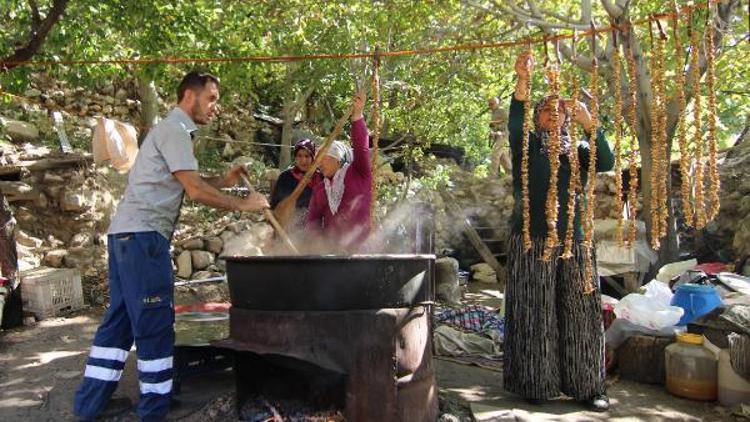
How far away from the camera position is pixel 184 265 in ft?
27.6

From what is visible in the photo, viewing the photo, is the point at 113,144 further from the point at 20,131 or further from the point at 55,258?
the point at 20,131

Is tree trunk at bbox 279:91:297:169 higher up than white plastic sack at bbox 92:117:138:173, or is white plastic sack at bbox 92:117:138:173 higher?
tree trunk at bbox 279:91:297:169

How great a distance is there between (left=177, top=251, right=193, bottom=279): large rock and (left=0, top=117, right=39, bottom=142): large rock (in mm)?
3206

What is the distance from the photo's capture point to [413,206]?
9070 mm

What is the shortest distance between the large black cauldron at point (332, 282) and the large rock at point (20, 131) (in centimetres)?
766

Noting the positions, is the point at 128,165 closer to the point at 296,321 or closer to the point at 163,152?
the point at 163,152

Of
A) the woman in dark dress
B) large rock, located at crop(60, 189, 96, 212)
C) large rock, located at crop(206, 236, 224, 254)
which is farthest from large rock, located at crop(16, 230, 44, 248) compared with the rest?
the woman in dark dress

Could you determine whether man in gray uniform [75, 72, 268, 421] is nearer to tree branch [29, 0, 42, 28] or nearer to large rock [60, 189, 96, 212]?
tree branch [29, 0, 42, 28]

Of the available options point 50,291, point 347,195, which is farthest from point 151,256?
point 50,291

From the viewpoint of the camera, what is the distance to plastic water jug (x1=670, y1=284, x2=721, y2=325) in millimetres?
4383

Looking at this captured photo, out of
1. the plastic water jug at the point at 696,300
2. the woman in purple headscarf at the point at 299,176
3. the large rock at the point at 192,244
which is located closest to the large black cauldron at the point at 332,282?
the woman in purple headscarf at the point at 299,176

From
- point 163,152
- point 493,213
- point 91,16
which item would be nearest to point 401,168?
point 493,213

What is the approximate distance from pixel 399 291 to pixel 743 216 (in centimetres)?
672

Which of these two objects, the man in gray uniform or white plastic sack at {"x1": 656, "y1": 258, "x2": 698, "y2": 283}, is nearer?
the man in gray uniform
